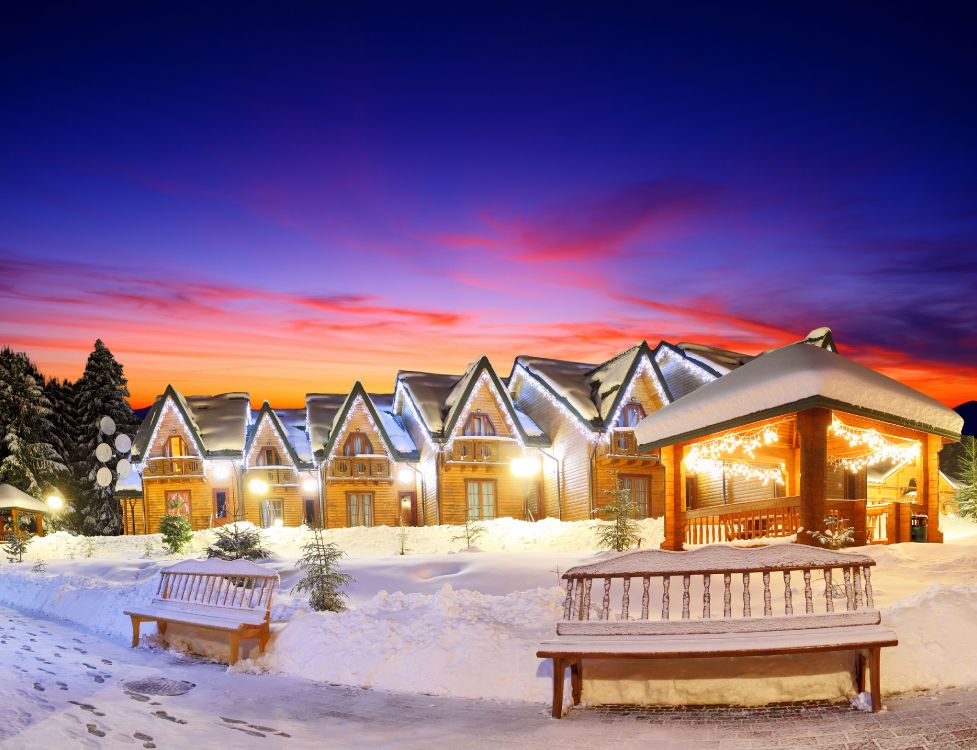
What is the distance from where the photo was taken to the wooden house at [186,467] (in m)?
37.4

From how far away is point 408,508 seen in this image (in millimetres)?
37000

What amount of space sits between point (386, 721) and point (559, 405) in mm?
26691

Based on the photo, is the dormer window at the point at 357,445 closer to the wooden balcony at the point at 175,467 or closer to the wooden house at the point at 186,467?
the wooden house at the point at 186,467

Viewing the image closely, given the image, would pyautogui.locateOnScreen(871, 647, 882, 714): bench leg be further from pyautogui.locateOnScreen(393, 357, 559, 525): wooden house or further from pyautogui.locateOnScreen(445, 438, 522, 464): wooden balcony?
pyautogui.locateOnScreen(445, 438, 522, 464): wooden balcony

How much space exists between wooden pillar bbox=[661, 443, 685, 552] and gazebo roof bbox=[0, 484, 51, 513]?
34588mm

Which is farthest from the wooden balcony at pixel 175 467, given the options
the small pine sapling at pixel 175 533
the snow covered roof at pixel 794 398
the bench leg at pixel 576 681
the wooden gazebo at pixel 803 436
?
the bench leg at pixel 576 681

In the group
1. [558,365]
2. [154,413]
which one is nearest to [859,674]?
[558,365]

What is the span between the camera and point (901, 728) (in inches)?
314

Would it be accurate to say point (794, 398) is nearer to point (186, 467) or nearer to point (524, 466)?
point (524, 466)

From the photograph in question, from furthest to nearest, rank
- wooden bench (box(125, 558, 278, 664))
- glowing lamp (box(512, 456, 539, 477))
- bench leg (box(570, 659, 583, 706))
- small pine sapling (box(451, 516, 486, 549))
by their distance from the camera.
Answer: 1. glowing lamp (box(512, 456, 539, 477))
2. small pine sapling (box(451, 516, 486, 549))
3. wooden bench (box(125, 558, 278, 664))
4. bench leg (box(570, 659, 583, 706))

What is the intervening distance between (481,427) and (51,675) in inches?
969

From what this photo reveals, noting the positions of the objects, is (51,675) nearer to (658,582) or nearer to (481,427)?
(658,582)

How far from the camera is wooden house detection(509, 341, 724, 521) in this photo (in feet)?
110

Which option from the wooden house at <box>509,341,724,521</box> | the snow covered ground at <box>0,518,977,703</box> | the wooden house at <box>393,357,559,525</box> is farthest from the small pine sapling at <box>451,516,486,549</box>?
the snow covered ground at <box>0,518,977,703</box>
